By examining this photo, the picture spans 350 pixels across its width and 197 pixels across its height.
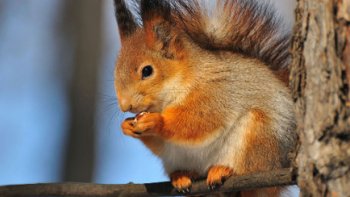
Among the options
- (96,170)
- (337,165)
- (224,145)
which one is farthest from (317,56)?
(96,170)

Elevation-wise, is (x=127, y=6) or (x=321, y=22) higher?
(x=321, y=22)

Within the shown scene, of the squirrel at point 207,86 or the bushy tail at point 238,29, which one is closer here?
the squirrel at point 207,86

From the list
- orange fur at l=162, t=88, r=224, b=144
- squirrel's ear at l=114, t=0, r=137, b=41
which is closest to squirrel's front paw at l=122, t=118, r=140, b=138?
orange fur at l=162, t=88, r=224, b=144

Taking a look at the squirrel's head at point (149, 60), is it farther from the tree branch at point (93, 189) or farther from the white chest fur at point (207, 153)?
the tree branch at point (93, 189)

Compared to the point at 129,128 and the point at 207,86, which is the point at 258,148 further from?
the point at 129,128

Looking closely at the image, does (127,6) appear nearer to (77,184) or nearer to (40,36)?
(77,184)

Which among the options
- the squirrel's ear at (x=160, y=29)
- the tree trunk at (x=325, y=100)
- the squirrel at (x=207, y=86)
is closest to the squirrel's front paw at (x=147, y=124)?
the squirrel at (x=207, y=86)

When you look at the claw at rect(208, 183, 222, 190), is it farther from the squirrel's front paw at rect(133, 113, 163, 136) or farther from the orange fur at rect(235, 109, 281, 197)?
the squirrel's front paw at rect(133, 113, 163, 136)
